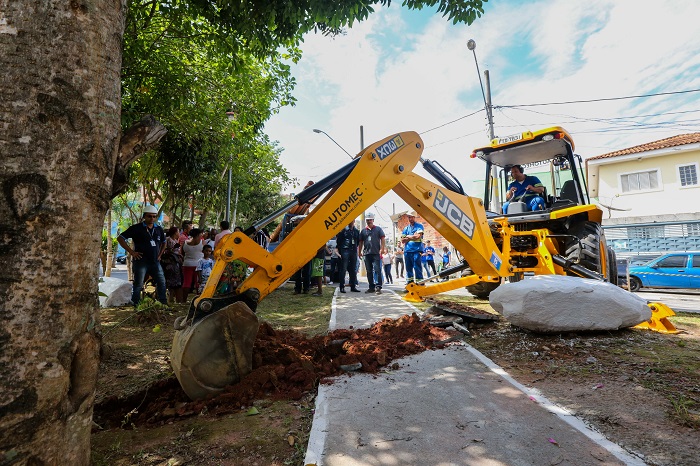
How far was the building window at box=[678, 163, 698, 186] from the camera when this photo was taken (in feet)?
61.0

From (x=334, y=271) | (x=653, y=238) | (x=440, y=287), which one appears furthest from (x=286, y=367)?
(x=653, y=238)

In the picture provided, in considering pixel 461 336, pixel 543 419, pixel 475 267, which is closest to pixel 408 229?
pixel 475 267

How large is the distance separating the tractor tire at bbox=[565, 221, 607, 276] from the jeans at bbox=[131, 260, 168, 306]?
681 cm

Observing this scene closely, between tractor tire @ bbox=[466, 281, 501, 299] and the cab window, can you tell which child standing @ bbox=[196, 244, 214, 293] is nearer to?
tractor tire @ bbox=[466, 281, 501, 299]

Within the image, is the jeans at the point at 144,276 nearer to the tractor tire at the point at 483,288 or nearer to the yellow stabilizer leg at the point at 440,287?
the yellow stabilizer leg at the point at 440,287

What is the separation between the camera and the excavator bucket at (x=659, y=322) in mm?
4583

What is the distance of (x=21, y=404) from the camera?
4.44ft

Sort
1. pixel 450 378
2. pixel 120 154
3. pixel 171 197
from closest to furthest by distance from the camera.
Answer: pixel 120 154 → pixel 450 378 → pixel 171 197

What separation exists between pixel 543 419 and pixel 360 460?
3.97 ft

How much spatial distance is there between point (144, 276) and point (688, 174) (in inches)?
968

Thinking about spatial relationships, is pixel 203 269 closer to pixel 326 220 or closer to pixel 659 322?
pixel 326 220

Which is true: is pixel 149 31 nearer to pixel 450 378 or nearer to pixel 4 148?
pixel 4 148

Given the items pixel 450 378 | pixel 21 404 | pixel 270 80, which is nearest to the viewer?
pixel 21 404

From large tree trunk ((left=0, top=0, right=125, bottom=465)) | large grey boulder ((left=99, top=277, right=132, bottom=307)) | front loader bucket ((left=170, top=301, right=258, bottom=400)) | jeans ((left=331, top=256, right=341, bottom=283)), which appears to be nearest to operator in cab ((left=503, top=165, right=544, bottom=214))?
front loader bucket ((left=170, top=301, right=258, bottom=400))
